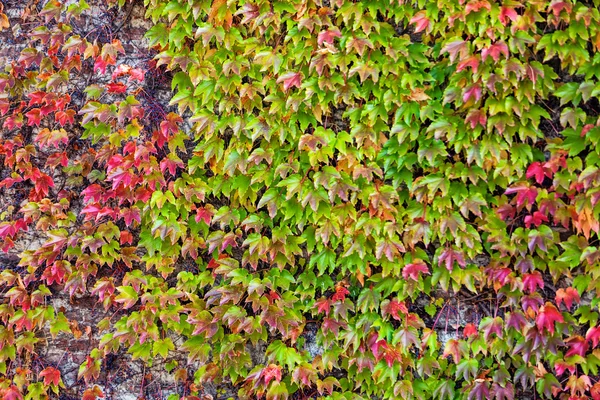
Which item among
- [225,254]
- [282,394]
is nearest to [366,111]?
[225,254]

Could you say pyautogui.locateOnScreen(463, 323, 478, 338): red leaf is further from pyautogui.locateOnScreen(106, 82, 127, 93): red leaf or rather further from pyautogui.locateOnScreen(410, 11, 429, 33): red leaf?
pyautogui.locateOnScreen(106, 82, 127, 93): red leaf

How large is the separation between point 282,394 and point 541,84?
6.67 ft

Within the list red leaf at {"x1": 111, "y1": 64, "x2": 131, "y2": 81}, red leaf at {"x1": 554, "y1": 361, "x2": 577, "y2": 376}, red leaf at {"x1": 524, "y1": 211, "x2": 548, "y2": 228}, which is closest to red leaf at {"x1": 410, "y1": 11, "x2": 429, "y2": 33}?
red leaf at {"x1": 524, "y1": 211, "x2": 548, "y2": 228}

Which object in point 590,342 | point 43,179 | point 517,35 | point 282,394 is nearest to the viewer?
point 517,35

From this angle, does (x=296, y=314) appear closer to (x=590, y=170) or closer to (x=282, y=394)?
(x=282, y=394)

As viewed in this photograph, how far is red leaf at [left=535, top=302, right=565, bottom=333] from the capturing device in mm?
2309

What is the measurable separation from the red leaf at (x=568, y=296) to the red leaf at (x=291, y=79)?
1641 millimetres

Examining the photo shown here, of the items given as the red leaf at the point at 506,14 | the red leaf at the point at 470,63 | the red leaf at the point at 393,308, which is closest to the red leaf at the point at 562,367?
the red leaf at the point at 393,308

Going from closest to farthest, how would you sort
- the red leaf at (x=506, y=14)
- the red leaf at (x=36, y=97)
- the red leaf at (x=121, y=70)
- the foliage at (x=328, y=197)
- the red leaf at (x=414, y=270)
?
1. the red leaf at (x=506, y=14)
2. the foliage at (x=328, y=197)
3. the red leaf at (x=414, y=270)
4. the red leaf at (x=121, y=70)
5. the red leaf at (x=36, y=97)

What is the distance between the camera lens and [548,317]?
232 centimetres

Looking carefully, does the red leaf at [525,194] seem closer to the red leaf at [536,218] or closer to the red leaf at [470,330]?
the red leaf at [536,218]

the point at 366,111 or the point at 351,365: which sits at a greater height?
the point at 366,111

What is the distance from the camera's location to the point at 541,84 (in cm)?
229

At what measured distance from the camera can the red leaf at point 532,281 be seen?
2.33m
